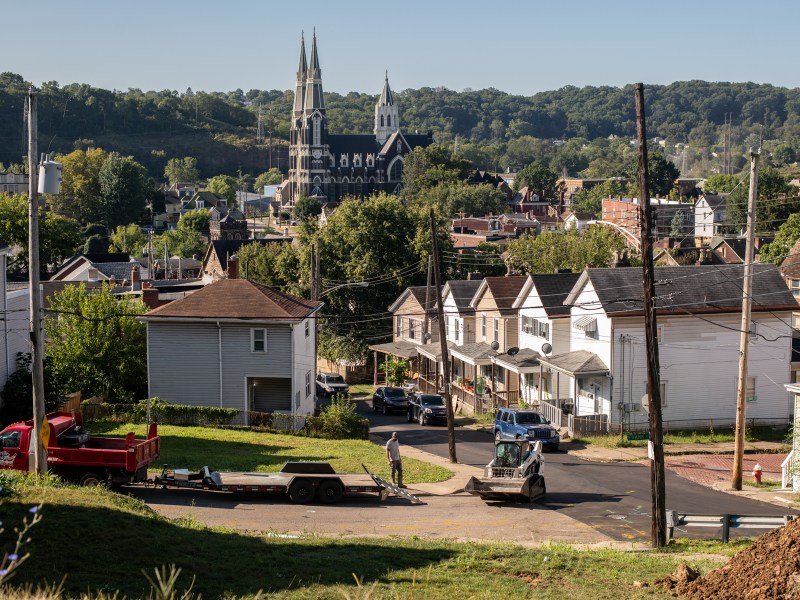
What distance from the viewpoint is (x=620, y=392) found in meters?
43.0

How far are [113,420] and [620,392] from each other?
65.0 ft

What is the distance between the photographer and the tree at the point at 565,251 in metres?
74.6

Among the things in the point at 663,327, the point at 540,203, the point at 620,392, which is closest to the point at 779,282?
the point at 663,327

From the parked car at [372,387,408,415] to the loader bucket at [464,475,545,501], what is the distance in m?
23.3

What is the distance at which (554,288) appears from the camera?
48.9m

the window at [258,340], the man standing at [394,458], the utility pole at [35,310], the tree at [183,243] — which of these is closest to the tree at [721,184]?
the tree at [183,243]

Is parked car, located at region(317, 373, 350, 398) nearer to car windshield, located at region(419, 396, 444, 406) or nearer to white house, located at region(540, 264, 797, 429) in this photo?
car windshield, located at region(419, 396, 444, 406)

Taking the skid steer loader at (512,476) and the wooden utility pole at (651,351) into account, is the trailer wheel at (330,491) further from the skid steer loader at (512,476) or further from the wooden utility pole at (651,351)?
the wooden utility pole at (651,351)

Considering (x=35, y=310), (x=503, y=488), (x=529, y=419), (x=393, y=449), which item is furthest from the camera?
(x=529, y=419)

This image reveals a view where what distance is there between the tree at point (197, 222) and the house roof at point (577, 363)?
114611 mm

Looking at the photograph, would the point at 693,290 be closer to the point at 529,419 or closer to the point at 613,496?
the point at 529,419

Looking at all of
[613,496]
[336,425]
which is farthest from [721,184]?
[613,496]

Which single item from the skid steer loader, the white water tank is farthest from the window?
the white water tank

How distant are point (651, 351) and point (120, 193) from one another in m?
167
